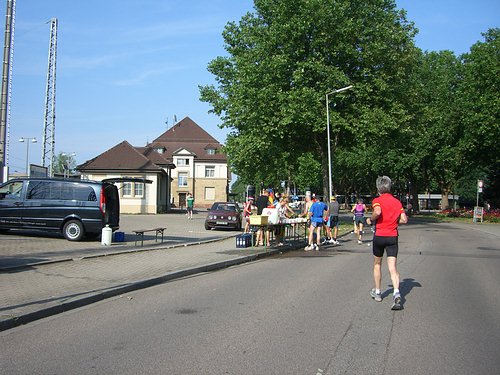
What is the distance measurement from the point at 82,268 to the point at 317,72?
21123 millimetres

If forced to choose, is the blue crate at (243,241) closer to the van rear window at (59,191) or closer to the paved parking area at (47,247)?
the paved parking area at (47,247)

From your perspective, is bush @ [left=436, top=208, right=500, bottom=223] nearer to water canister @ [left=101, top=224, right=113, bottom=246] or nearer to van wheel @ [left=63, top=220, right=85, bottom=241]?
water canister @ [left=101, top=224, right=113, bottom=246]

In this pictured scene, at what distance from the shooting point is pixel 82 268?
10883mm

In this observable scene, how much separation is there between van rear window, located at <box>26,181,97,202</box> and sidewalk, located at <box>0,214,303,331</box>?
56.7 inches

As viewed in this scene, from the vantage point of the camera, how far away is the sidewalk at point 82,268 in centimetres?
753

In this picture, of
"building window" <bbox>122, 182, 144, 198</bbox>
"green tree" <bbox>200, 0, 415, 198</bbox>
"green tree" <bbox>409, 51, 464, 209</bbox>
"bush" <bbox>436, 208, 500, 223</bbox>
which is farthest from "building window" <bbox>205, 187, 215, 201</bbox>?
"green tree" <bbox>200, 0, 415, 198</bbox>

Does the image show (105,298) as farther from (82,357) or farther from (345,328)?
(345,328)

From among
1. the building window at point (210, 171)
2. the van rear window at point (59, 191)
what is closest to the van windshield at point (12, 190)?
the van rear window at point (59, 191)

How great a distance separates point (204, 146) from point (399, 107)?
182 ft

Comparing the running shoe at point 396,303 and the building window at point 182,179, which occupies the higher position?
the building window at point 182,179

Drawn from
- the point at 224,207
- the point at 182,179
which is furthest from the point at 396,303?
the point at 182,179

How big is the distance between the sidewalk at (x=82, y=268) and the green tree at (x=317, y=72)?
13309 millimetres

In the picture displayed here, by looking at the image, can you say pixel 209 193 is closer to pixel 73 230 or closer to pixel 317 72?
pixel 317 72

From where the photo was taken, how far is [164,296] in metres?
8.63
